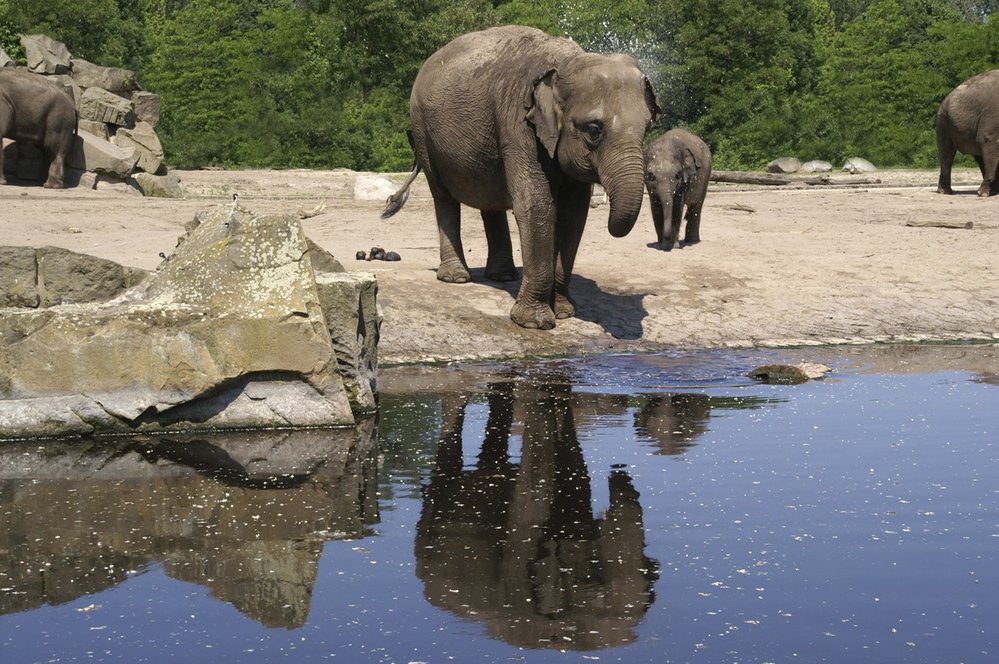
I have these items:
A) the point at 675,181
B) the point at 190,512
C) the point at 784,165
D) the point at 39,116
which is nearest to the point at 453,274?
the point at 675,181

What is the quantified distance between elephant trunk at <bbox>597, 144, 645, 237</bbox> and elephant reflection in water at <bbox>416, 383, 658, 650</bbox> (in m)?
3.05

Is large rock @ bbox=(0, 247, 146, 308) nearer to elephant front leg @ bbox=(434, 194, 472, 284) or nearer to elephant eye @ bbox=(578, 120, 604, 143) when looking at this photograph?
elephant eye @ bbox=(578, 120, 604, 143)

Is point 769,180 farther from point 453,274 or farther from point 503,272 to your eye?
point 453,274

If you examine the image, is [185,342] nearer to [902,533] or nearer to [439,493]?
[439,493]

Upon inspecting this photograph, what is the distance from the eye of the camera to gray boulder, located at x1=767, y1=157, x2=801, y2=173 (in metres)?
35.3

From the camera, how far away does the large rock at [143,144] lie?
83.5ft

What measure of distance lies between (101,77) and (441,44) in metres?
16.6

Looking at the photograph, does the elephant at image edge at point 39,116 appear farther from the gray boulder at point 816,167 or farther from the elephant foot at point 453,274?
the gray boulder at point 816,167

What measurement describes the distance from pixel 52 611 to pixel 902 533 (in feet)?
12.0

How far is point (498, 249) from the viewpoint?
14.8 metres

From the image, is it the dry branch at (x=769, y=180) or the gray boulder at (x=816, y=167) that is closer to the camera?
the dry branch at (x=769, y=180)

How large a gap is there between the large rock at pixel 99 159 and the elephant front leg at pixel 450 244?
10.2m

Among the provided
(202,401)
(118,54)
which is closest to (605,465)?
(202,401)

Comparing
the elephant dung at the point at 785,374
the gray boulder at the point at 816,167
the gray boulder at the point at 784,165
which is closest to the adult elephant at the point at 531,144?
the elephant dung at the point at 785,374
